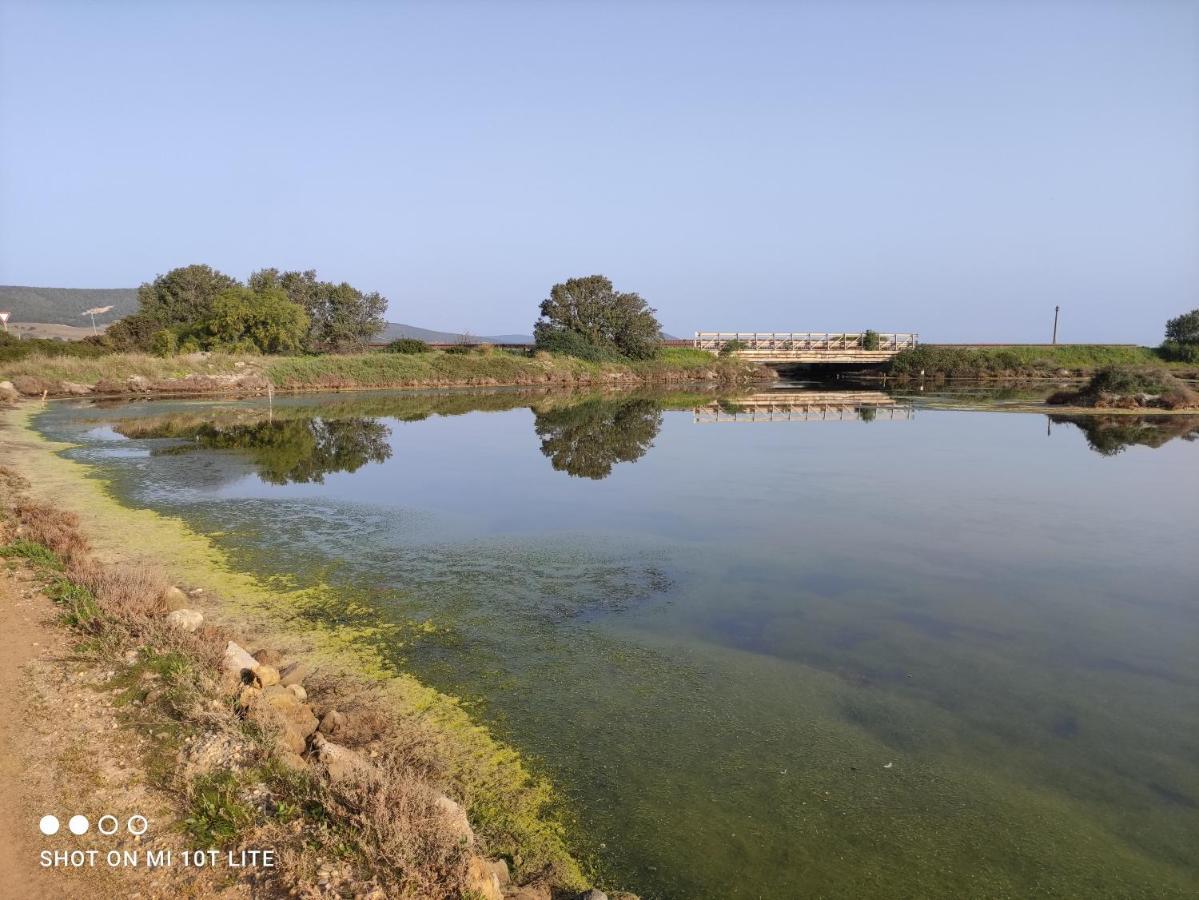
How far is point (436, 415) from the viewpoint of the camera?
32469mm

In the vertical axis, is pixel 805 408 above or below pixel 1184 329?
below

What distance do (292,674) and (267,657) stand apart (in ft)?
1.54

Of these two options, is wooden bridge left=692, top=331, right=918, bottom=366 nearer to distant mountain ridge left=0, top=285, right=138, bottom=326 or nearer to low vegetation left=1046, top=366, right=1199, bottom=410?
low vegetation left=1046, top=366, right=1199, bottom=410

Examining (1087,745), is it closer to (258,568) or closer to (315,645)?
(315,645)

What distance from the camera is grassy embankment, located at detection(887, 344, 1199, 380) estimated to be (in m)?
62.8

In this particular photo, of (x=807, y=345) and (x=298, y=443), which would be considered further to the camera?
(x=807, y=345)

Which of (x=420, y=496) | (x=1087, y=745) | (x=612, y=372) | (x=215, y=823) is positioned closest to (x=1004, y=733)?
(x=1087, y=745)

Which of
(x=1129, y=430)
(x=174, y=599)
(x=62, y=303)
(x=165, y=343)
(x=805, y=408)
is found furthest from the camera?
(x=62, y=303)

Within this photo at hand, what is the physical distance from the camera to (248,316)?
150 ft

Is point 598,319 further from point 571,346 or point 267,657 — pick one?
point 267,657

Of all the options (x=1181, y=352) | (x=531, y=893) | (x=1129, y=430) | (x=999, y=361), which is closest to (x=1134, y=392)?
(x=1129, y=430)

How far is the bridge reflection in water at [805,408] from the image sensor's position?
32.2 metres

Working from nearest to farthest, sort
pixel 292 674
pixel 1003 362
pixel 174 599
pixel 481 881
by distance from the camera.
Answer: pixel 481 881 → pixel 292 674 → pixel 174 599 → pixel 1003 362

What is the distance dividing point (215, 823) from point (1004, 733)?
229 inches
